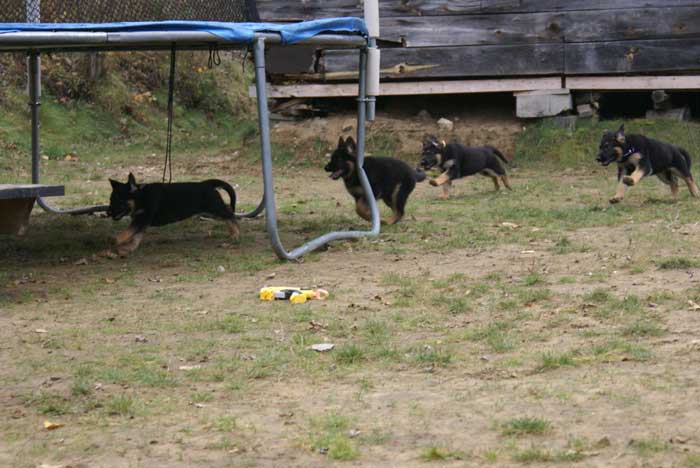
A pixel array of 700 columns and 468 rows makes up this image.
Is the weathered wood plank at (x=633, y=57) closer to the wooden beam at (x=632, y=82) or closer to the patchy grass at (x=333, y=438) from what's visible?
the wooden beam at (x=632, y=82)

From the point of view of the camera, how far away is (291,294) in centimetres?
820

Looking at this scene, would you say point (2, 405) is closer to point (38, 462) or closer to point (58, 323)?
point (38, 462)

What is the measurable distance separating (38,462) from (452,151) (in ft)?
33.9

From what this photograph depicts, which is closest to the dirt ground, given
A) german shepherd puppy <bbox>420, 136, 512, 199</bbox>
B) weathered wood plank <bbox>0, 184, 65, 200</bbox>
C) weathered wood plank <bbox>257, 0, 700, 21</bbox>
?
weathered wood plank <bbox>0, 184, 65, 200</bbox>

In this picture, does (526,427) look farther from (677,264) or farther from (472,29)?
(472,29)

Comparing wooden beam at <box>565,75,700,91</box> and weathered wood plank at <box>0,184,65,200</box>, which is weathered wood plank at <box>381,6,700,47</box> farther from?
weathered wood plank at <box>0,184,65,200</box>

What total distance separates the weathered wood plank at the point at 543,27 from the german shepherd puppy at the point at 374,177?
22.1 ft

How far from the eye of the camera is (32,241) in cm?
1151

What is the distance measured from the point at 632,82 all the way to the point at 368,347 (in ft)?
40.4

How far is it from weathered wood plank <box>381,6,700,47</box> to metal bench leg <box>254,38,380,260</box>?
7.02 metres

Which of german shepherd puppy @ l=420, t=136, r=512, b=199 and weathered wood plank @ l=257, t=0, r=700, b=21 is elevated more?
weathered wood plank @ l=257, t=0, r=700, b=21

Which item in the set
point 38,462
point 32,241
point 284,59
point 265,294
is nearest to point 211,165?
point 284,59

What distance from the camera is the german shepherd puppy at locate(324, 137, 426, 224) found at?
11.9m

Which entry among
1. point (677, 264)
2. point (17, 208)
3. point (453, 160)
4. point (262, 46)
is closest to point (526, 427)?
point (677, 264)
